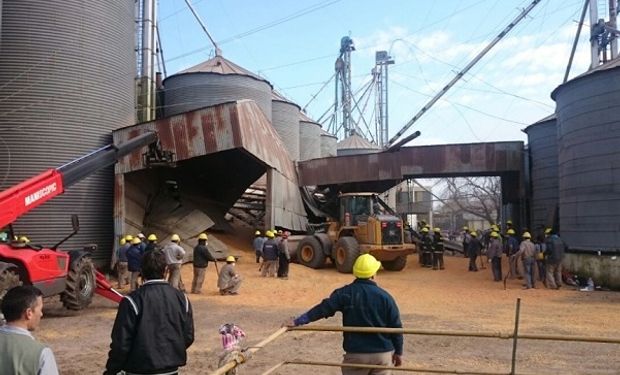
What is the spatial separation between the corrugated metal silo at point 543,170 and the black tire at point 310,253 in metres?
9.61

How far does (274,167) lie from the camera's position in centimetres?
2206

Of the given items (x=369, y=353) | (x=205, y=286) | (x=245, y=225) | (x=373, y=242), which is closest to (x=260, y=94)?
(x=245, y=225)

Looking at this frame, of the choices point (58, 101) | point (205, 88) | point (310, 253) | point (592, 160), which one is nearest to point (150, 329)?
point (58, 101)

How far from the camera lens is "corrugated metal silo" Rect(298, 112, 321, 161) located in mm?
42094

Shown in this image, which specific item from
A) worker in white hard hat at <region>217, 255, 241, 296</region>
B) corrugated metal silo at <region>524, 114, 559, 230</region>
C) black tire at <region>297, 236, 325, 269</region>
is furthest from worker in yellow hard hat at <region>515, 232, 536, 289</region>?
worker in white hard hat at <region>217, 255, 241, 296</region>

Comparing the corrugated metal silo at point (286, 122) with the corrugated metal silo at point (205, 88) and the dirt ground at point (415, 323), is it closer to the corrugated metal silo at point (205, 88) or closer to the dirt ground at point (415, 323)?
the corrugated metal silo at point (205, 88)

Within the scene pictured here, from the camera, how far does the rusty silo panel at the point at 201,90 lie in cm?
2758

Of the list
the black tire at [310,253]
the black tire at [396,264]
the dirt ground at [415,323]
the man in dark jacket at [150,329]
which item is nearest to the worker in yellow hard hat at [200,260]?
the dirt ground at [415,323]

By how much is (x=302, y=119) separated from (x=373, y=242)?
25671mm

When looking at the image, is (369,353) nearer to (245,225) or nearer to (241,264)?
(241,264)

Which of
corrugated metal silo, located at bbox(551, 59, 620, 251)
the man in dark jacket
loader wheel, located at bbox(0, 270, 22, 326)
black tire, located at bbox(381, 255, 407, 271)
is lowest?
black tire, located at bbox(381, 255, 407, 271)

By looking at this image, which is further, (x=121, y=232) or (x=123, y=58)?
(x=123, y=58)

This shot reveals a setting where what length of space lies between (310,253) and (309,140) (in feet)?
74.2

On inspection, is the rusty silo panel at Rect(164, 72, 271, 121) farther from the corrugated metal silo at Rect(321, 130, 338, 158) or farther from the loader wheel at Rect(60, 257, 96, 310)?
the corrugated metal silo at Rect(321, 130, 338, 158)
